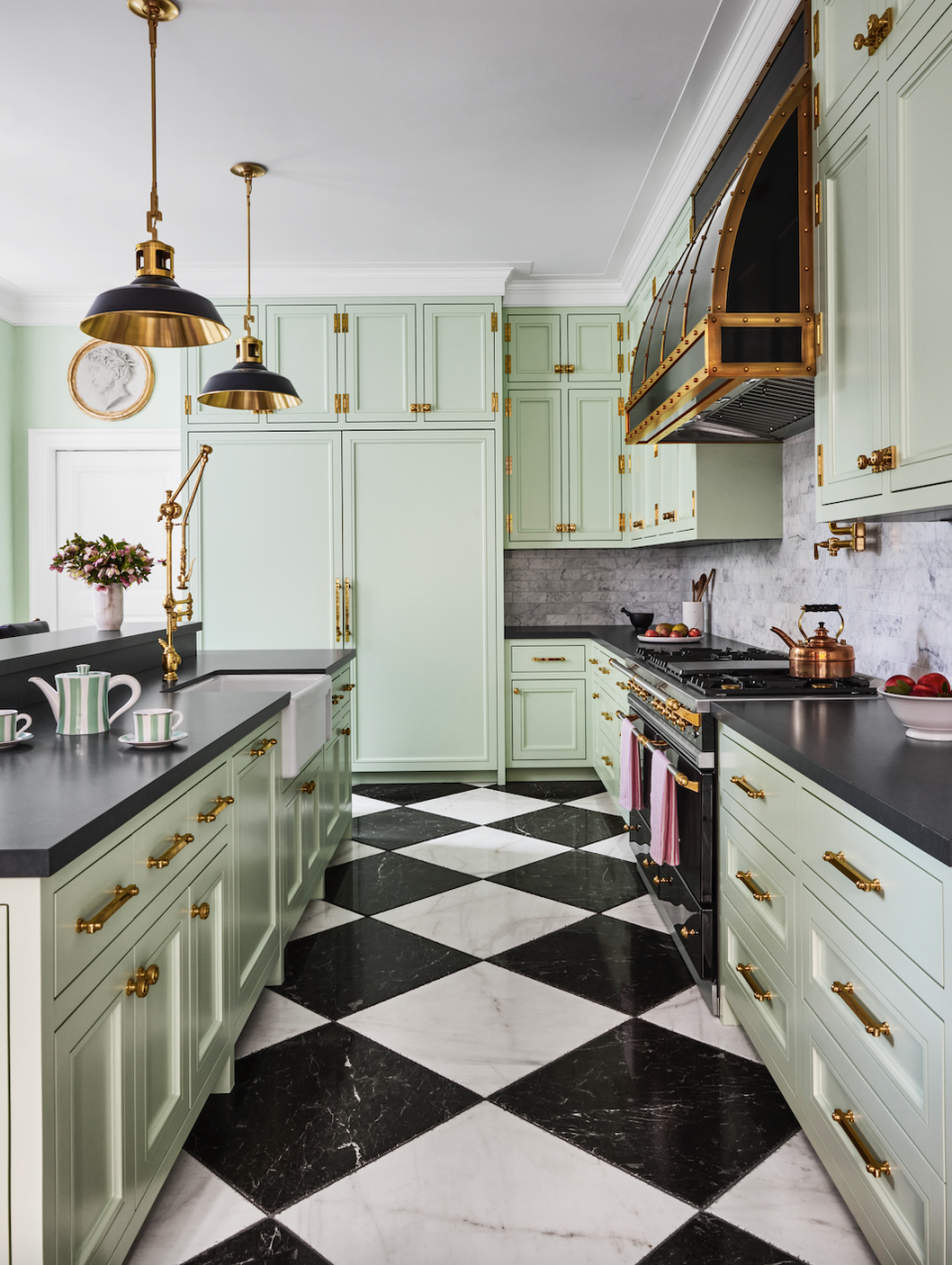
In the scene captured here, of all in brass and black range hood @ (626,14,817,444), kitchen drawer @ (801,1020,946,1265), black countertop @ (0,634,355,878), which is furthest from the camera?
brass and black range hood @ (626,14,817,444)

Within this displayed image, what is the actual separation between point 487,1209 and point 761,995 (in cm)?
75

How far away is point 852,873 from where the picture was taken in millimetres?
1464

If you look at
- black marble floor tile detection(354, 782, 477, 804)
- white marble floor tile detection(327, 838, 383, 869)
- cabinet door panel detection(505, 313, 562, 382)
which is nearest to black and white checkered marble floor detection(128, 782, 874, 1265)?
white marble floor tile detection(327, 838, 383, 869)

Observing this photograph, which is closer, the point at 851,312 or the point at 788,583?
the point at 851,312

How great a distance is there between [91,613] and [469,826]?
2.86 metres

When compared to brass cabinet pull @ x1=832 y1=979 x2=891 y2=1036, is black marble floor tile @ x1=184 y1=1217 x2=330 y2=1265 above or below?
below

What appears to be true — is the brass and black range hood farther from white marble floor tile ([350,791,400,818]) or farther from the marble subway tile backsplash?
white marble floor tile ([350,791,400,818])

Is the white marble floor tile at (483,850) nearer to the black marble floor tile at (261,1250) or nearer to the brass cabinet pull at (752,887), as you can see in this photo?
the brass cabinet pull at (752,887)

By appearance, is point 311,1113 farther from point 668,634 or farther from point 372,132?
point 372,132

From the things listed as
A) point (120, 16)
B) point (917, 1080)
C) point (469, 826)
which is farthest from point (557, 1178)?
point (120, 16)

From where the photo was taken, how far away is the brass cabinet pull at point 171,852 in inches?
57.5

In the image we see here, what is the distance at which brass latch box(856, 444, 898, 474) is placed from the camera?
1.88 metres

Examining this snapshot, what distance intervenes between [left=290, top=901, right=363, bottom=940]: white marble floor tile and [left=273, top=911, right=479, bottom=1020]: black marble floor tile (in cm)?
4

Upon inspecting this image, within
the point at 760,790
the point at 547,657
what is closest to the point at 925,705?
the point at 760,790
